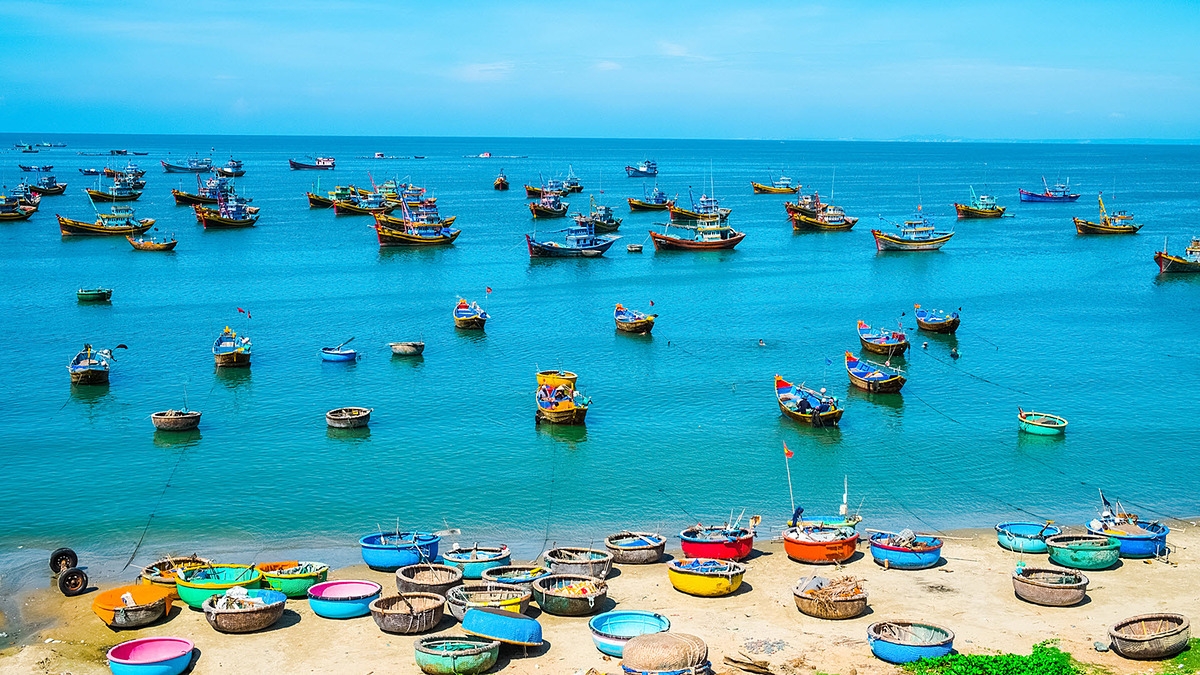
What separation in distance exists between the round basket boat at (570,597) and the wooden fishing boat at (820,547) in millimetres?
5606

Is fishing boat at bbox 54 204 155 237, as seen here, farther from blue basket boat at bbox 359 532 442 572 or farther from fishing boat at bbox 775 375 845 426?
blue basket boat at bbox 359 532 442 572

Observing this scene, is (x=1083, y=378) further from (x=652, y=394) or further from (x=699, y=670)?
(x=699, y=670)

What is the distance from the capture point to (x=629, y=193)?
6348 inches

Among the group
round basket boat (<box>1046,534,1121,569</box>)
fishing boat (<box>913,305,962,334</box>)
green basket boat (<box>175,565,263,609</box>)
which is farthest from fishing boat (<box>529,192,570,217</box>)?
round basket boat (<box>1046,534,1121,569</box>)

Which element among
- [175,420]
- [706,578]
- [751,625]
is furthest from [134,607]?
[175,420]

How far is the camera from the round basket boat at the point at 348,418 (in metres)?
39.6

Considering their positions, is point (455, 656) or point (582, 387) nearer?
point (455, 656)

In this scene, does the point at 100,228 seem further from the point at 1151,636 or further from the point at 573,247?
the point at 1151,636

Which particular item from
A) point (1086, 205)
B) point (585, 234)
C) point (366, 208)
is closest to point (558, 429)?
point (585, 234)

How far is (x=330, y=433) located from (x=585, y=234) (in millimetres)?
50857

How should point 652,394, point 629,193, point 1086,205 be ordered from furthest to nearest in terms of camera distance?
point 629,193 < point 1086,205 < point 652,394

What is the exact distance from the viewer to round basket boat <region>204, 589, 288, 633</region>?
891 inches

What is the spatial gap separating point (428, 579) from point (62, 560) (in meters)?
9.29

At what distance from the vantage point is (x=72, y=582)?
2558cm
